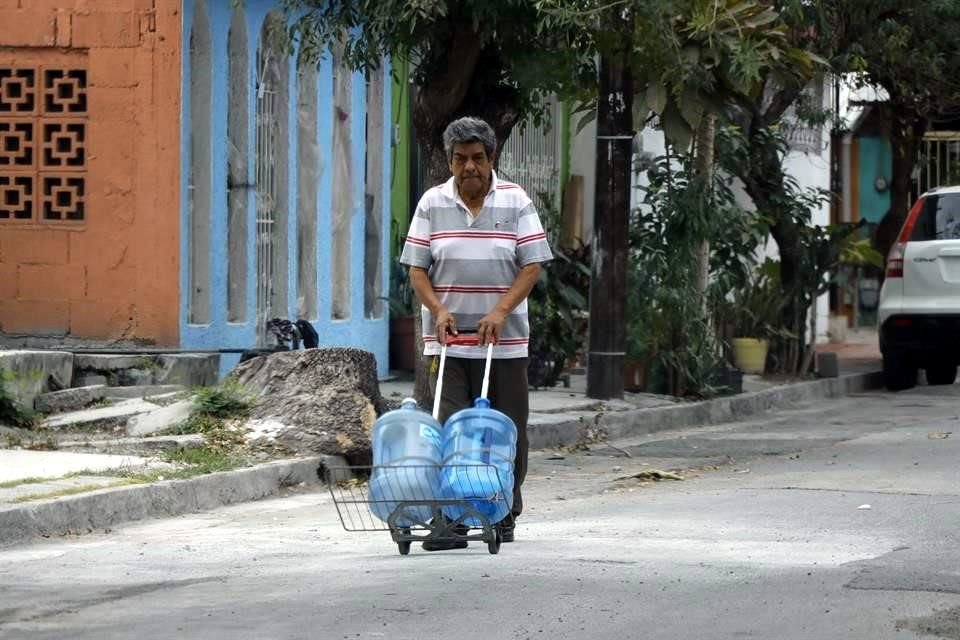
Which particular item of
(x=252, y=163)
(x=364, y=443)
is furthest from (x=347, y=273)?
(x=364, y=443)

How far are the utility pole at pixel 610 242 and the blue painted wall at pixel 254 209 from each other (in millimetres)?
2579

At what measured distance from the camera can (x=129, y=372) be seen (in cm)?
1462

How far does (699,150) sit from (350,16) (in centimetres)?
476

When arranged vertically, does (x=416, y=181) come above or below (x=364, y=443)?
above

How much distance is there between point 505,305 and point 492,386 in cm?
45

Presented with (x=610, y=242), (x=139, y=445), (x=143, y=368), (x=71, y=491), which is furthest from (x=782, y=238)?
(x=71, y=491)

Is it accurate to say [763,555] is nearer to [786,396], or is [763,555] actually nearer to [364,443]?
[364,443]

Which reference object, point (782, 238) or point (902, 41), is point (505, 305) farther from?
point (782, 238)

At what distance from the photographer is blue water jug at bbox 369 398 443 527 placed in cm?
796

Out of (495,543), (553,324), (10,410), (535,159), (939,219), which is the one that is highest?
(535,159)

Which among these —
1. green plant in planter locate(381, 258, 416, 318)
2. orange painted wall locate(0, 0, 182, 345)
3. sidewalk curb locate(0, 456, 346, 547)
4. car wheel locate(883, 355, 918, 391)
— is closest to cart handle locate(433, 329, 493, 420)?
sidewalk curb locate(0, 456, 346, 547)

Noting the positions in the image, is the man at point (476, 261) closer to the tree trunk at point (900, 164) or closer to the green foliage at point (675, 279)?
the green foliage at point (675, 279)

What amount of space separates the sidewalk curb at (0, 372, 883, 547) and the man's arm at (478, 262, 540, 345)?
7.82ft

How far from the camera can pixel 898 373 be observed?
2009 cm
